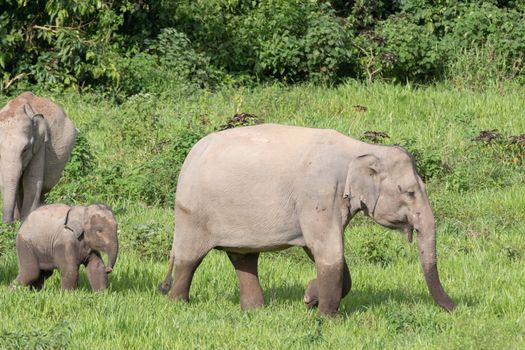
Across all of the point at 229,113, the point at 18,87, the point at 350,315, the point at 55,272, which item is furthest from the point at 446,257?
the point at 18,87

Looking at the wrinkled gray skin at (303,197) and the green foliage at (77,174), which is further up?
the wrinkled gray skin at (303,197)

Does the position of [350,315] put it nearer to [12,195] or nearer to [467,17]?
[12,195]

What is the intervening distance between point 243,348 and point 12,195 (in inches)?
172

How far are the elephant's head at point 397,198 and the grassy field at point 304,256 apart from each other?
1.23 ft

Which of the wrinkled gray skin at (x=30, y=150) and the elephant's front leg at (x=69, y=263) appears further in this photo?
the wrinkled gray skin at (x=30, y=150)

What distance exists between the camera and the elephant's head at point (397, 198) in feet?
30.3

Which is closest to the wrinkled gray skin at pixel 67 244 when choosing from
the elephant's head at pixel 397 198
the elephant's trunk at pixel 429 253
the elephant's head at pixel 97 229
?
the elephant's head at pixel 97 229

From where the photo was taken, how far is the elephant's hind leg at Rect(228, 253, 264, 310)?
9.66 meters

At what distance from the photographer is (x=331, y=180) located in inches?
362

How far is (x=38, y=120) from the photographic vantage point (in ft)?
41.2

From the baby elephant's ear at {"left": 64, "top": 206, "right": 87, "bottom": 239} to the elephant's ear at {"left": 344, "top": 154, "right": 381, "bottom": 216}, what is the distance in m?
1.95

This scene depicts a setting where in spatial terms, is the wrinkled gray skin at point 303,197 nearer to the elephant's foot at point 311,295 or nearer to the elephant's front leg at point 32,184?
the elephant's foot at point 311,295

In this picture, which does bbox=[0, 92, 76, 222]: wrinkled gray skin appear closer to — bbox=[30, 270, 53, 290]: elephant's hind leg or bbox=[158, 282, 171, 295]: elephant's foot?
bbox=[30, 270, 53, 290]: elephant's hind leg

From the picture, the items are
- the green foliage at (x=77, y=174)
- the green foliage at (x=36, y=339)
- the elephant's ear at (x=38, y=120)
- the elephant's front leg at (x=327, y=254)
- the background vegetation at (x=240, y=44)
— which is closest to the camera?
the green foliage at (x=36, y=339)
